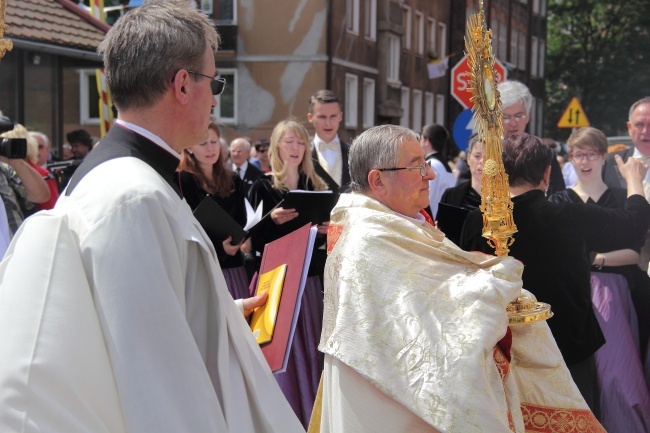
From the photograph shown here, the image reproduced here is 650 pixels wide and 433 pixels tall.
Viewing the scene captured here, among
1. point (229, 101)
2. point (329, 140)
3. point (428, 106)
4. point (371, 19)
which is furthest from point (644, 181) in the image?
point (428, 106)

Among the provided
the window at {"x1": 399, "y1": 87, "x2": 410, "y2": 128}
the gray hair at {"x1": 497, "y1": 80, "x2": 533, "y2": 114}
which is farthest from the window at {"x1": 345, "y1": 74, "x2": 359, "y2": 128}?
the gray hair at {"x1": 497, "y1": 80, "x2": 533, "y2": 114}

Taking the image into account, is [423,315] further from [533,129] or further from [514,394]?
[533,129]

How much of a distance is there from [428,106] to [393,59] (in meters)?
4.64

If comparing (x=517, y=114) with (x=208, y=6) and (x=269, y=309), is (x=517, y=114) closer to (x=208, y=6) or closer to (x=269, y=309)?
(x=269, y=309)

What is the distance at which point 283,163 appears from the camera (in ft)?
22.5

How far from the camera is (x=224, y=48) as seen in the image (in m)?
26.5

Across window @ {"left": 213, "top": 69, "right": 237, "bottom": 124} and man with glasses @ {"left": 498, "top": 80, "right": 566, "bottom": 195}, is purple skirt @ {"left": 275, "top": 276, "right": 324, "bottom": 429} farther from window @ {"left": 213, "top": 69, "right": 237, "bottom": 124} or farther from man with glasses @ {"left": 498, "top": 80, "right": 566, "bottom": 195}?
window @ {"left": 213, "top": 69, "right": 237, "bottom": 124}

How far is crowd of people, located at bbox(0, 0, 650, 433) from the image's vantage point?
2.10 metres

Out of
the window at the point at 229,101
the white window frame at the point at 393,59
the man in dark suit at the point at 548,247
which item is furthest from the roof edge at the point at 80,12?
the white window frame at the point at 393,59

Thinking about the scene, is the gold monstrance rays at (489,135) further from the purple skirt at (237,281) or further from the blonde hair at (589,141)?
the purple skirt at (237,281)

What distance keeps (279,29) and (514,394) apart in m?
22.8

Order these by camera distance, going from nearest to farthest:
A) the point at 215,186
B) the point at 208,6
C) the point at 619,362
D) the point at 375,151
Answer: the point at 375,151 → the point at 619,362 → the point at 215,186 → the point at 208,6

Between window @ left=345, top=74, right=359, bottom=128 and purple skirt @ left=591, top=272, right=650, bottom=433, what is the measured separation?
2274 centimetres

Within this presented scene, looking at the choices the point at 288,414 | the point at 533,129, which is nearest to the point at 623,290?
the point at 288,414
